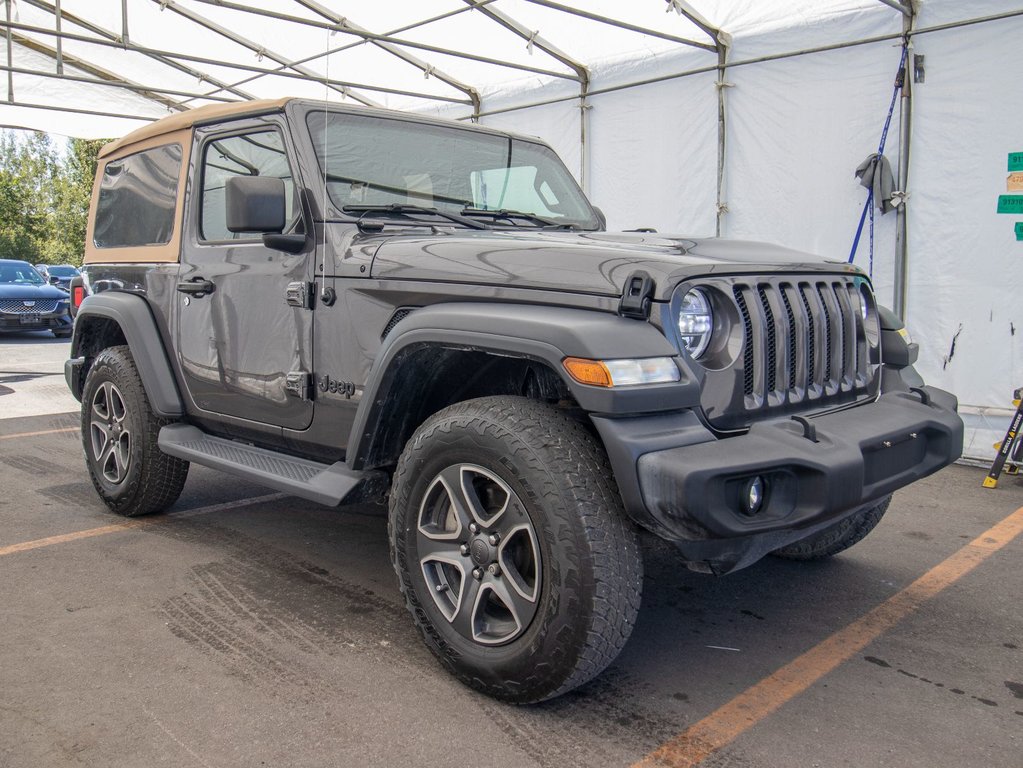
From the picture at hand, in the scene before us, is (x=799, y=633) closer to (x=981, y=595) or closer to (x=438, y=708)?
(x=981, y=595)

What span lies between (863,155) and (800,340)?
5.16m

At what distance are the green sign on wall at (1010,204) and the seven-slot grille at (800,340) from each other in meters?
4.05

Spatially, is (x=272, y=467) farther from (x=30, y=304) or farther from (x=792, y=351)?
(x=30, y=304)

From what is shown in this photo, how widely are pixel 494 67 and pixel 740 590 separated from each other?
8220 mm

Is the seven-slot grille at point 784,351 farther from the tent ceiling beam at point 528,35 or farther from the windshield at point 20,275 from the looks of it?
the windshield at point 20,275

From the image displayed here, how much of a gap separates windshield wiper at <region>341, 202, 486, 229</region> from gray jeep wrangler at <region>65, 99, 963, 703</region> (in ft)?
0.03

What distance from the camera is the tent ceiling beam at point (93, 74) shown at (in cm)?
1117

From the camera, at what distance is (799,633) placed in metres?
3.26

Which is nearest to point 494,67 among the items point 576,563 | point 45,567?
point 45,567

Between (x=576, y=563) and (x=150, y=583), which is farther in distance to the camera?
(x=150, y=583)

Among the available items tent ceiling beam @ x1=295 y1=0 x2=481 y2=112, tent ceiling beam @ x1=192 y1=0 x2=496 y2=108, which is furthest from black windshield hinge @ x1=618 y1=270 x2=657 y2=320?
tent ceiling beam @ x1=295 y1=0 x2=481 y2=112

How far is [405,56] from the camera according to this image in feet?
34.8

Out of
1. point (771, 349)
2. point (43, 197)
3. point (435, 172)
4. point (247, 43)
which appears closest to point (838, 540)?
point (771, 349)

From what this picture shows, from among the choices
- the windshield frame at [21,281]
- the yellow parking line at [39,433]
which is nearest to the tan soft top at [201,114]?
the yellow parking line at [39,433]
